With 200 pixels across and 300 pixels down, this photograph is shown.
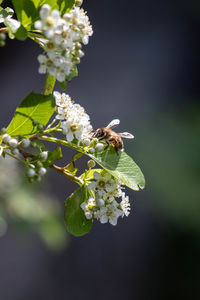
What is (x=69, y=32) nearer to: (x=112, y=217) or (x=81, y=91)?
(x=112, y=217)

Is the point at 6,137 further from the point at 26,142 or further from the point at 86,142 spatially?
the point at 86,142

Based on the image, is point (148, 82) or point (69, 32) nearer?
point (69, 32)

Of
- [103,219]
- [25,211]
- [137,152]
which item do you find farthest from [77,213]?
[137,152]

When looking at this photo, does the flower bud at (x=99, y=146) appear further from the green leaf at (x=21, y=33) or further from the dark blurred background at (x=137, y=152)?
the dark blurred background at (x=137, y=152)

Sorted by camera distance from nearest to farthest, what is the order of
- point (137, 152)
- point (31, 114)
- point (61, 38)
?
point (61, 38) → point (31, 114) → point (137, 152)

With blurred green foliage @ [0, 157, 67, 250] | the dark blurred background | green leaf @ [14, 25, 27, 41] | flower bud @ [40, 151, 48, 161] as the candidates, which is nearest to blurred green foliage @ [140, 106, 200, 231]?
the dark blurred background

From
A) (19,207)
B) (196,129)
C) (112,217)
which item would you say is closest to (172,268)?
(196,129)

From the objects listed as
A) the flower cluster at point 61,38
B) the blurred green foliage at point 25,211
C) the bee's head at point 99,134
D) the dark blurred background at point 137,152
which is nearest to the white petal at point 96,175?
the bee's head at point 99,134
